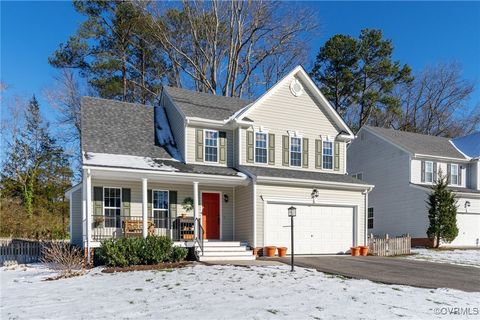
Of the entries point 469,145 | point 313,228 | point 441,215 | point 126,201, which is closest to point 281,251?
point 313,228

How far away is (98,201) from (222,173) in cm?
462

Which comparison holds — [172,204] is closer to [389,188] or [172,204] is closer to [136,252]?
[136,252]

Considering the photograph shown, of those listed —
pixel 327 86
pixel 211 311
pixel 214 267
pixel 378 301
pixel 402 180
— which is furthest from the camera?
pixel 327 86

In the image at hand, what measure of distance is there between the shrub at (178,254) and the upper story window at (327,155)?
26.8ft

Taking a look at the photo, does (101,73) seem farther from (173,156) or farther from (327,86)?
(327,86)

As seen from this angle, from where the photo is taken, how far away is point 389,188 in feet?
81.1

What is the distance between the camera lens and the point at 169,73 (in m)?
30.5

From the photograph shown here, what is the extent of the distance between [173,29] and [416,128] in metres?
24.3

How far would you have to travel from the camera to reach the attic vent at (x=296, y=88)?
18.1 m

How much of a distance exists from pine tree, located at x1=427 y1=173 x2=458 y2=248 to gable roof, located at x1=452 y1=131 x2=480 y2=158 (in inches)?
251

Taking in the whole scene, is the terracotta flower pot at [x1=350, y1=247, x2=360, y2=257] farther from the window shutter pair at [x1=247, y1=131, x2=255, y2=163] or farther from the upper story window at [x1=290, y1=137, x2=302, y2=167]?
the window shutter pair at [x1=247, y1=131, x2=255, y2=163]

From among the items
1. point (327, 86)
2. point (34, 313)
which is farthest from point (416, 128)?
point (34, 313)

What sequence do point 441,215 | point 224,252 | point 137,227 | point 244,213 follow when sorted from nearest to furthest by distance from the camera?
1. point 224,252
2. point 137,227
3. point 244,213
4. point 441,215

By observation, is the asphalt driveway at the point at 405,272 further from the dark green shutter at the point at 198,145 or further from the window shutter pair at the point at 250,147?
the dark green shutter at the point at 198,145
